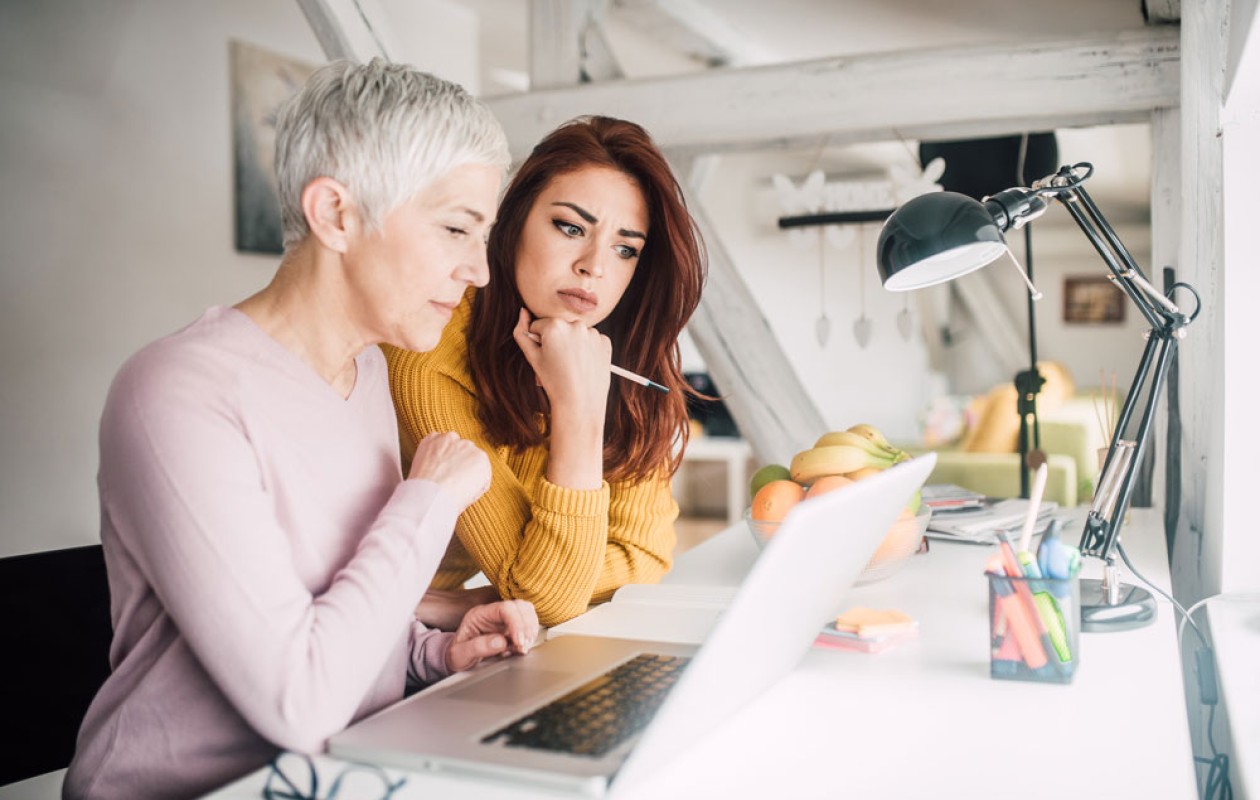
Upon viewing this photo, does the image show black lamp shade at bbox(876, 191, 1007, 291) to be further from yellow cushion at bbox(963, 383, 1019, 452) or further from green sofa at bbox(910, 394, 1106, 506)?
yellow cushion at bbox(963, 383, 1019, 452)

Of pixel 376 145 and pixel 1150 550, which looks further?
pixel 1150 550

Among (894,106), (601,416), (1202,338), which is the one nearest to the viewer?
(601,416)

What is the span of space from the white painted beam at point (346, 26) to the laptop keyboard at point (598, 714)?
1.80 meters

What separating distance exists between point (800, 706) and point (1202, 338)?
1.26 m

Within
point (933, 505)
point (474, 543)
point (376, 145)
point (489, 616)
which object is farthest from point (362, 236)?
point (933, 505)

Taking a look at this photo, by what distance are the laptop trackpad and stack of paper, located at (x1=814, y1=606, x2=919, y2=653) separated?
1.05 ft

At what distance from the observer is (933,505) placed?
195 centimetres

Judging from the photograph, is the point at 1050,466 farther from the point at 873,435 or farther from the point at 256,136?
the point at 256,136

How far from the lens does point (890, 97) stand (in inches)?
91.1

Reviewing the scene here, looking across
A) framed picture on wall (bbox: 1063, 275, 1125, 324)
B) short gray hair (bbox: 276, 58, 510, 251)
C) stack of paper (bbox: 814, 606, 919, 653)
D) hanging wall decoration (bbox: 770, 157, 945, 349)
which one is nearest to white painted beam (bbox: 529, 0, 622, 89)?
hanging wall decoration (bbox: 770, 157, 945, 349)

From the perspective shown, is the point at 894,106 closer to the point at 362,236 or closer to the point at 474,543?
the point at 474,543

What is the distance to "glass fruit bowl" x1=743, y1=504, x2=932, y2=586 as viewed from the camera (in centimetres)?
147

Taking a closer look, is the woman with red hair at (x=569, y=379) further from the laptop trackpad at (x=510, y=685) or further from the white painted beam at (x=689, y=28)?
the white painted beam at (x=689, y=28)

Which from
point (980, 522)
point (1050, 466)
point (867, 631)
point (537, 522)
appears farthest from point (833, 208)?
point (867, 631)
